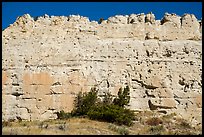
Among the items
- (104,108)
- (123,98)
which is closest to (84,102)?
(104,108)

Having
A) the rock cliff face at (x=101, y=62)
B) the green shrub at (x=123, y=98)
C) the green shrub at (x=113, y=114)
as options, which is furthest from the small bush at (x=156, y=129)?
the rock cliff face at (x=101, y=62)

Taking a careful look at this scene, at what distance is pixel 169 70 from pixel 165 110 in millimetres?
2576

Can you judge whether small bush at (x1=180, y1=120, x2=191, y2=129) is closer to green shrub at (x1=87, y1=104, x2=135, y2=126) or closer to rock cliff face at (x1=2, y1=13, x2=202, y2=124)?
rock cliff face at (x1=2, y1=13, x2=202, y2=124)

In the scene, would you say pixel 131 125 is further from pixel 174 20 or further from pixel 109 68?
pixel 174 20

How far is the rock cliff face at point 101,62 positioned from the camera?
24.7 meters

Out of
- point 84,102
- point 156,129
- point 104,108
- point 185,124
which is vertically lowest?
point 156,129

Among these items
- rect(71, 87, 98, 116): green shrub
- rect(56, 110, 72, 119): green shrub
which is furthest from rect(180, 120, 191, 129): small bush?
rect(56, 110, 72, 119): green shrub

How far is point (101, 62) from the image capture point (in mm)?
25609

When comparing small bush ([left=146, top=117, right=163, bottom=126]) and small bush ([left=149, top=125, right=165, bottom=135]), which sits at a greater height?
small bush ([left=146, top=117, right=163, bottom=126])

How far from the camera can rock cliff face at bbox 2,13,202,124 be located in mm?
24672

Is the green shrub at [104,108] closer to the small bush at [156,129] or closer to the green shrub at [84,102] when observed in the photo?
the green shrub at [84,102]

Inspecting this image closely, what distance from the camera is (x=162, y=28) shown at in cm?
2655

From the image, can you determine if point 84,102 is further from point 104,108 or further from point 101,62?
point 101,62

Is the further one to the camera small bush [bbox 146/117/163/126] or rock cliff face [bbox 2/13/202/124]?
rock cliff face [bbox 2/13/202/124]
